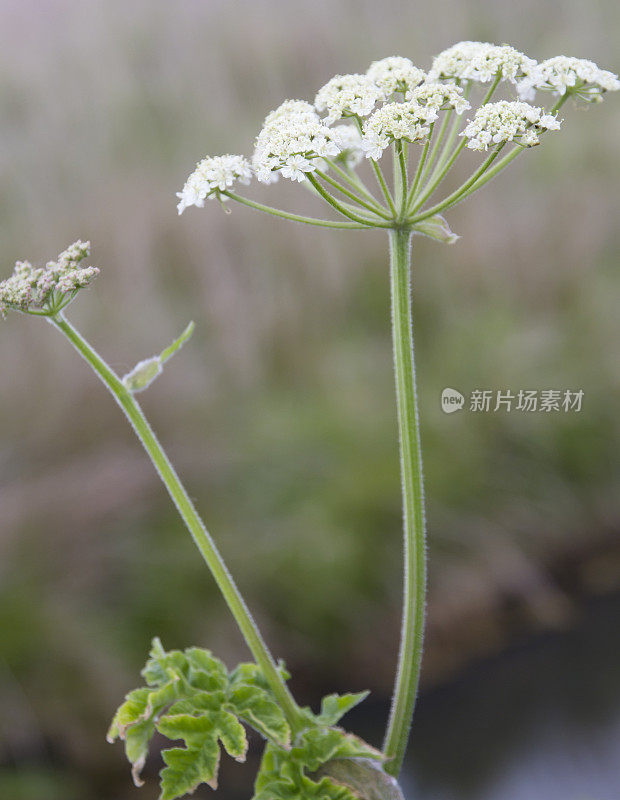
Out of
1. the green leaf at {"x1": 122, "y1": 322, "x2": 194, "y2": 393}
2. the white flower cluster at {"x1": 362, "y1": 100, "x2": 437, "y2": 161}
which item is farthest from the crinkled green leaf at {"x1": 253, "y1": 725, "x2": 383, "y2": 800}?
the white flower cluster at {"x1": 362, "y1": 100, "x2": 437, "y2": 161}

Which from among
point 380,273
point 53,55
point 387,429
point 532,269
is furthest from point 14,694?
point 53,55

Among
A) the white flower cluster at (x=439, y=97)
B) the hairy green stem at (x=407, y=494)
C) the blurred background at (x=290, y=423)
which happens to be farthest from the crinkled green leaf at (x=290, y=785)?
the blurred background at (x=290, y=423)

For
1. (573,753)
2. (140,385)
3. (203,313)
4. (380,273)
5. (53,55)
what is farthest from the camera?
(53,55)

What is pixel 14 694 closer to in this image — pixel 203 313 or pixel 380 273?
pixel 203 313

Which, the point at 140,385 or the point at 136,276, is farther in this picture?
the point at 136,276

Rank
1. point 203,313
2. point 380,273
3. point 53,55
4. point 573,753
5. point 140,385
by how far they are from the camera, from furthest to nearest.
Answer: point 53,55 < point 380,273 < point 203,313 < point 573,753 < point 140,385

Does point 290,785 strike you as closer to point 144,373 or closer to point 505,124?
point 144,373
